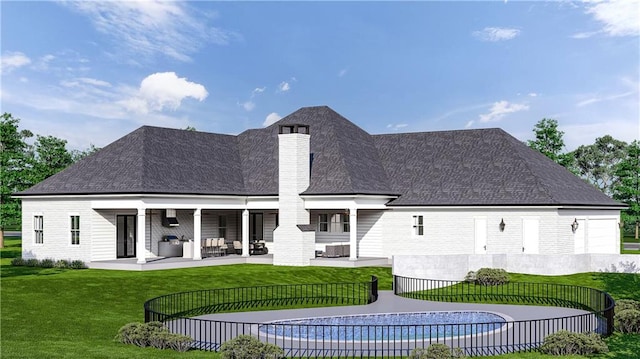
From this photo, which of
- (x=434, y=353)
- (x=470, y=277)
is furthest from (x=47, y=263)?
(x=434, y=353)

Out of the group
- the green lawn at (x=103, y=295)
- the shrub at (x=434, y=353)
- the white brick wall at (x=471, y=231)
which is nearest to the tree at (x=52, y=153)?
the green lawn at (x=103, y=295)

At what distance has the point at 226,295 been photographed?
32062 mm

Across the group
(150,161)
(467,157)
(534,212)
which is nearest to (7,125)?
(150,161)

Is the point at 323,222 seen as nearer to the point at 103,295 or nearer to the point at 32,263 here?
the point at 32,263

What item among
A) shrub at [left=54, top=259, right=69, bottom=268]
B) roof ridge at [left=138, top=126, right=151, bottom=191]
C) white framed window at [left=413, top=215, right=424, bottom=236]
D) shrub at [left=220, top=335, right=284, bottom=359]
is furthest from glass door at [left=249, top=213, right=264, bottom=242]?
shrub at [left=220, top=335, right=284, bottom=359]

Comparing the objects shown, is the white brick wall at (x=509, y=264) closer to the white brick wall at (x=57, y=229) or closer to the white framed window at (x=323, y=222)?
the white framed window at (x=323, y=222)

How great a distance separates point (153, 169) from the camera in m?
41.8

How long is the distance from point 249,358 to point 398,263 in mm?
19962

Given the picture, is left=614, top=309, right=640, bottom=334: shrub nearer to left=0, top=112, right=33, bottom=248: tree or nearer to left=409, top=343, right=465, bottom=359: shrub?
left=409, top=343, right=465, bottom=359: shrub

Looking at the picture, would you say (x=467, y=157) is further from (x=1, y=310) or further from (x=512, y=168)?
(x=1, y=310)

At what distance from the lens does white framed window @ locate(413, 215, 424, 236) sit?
44344 mm

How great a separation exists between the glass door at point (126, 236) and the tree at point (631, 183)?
145 feet

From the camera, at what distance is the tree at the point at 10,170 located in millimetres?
59531

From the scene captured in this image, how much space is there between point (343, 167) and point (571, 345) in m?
24.9
